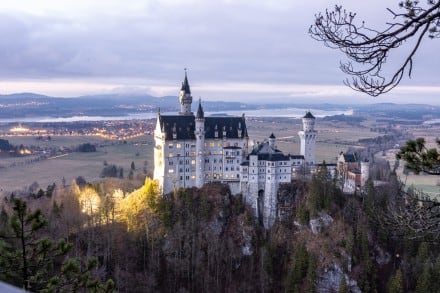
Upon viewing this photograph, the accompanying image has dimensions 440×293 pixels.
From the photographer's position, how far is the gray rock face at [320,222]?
54688 millimetres

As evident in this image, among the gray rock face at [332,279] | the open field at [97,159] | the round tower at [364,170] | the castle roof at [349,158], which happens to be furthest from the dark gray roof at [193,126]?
the gray rock face at [332,279]

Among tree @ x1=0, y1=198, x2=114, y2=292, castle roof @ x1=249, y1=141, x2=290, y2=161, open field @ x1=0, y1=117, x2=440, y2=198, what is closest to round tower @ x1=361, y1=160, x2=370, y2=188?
castle roof @ x1=249, y1=141, x2=290, y2=161

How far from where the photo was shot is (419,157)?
11438 mm

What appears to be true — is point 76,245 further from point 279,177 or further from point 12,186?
point 12,186

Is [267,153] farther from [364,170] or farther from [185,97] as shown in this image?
[185,97]

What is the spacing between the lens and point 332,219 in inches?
2156

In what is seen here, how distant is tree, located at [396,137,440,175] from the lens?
441 inches

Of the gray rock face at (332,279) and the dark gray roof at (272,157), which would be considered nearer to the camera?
the gray rock face at (332,279)

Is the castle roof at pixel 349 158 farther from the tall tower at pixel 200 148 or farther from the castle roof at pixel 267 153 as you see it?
the tall tower at pixel 200 148

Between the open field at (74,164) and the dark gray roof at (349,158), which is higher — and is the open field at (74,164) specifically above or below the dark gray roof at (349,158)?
below

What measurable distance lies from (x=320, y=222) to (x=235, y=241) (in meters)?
11.6

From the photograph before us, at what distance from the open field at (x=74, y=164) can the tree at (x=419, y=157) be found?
82.6 metres

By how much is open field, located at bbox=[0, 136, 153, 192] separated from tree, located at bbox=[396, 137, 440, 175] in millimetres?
82575

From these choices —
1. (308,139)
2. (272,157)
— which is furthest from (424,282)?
(308,139)
